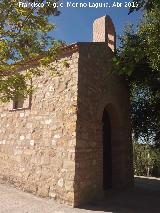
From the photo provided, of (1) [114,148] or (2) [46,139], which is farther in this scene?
(1) [114,148]

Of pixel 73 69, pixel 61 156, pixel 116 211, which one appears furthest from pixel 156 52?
pixel 116 211

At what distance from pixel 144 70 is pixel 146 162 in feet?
25.6

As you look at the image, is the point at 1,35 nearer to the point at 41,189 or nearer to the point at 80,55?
the point at 80,55

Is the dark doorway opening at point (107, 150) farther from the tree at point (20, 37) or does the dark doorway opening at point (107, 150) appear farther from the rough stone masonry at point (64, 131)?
the tree at point (20, 37)

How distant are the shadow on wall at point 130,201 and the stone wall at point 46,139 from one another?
43.2 inches

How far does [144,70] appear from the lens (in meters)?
12.1

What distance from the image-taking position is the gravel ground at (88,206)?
308 inches

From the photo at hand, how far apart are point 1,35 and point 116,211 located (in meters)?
5.54

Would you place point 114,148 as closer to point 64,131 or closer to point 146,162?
point 64,131

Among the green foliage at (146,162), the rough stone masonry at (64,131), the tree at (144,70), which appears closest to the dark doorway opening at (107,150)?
the rough stone masonry at (64,131)

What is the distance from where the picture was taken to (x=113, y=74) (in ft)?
38.4

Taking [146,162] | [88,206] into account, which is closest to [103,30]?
[88,206]

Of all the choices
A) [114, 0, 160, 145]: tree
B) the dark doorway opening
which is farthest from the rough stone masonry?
[114, 0, 160, 145]: tree

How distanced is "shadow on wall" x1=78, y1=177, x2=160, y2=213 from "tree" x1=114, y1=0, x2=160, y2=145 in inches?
120
